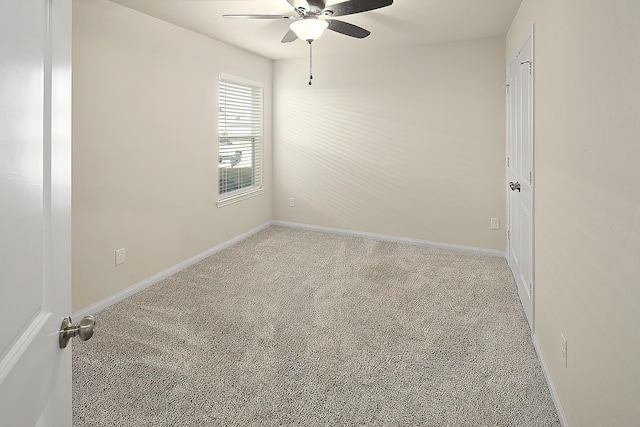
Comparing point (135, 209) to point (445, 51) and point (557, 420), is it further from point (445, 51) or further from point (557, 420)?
point (445, 51)

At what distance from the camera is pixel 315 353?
2.35 metres

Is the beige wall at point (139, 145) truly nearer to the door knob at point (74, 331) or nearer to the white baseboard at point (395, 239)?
the white baseboard at point (395, 239)

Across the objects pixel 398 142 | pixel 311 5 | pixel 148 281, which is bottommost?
pixel 148 281

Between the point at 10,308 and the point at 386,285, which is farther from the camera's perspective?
the point at 386,285

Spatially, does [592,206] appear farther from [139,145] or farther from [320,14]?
[139,145]

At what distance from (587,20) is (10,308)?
199 cm

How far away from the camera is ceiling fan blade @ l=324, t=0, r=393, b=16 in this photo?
8.23ft

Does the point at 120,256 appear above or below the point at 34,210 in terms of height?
below

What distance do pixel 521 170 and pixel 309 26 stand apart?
202cm

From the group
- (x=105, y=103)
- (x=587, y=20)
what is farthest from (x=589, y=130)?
(x=105, y=103)

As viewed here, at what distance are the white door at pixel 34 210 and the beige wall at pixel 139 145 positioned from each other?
2.22 metres

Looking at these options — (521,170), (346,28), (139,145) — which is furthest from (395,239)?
(139,145)

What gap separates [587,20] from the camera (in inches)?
59.1

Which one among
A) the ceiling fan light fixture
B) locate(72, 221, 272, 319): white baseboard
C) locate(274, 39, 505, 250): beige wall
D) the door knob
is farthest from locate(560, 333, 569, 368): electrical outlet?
locate(72, 221, 272, 319): white baseboard
